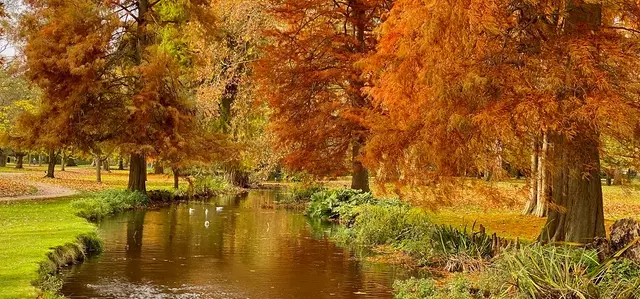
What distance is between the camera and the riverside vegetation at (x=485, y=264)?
9.84 m

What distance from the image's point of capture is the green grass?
34.6 feet

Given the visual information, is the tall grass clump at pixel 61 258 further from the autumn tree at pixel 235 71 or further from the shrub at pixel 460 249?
the autumn tree at pixel 235 71

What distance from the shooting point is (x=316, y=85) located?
82.4 feet

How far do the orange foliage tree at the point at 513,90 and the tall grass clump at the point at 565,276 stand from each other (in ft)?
6.69

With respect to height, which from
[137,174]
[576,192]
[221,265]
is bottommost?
[221,265]

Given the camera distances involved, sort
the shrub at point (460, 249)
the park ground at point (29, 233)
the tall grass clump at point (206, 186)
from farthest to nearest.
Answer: the tall grass clump at point (206, 186) < the shrub at point (460, 249) < the park ground at point (29, 233)

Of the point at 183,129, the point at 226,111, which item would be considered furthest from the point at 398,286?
the point at 226,111

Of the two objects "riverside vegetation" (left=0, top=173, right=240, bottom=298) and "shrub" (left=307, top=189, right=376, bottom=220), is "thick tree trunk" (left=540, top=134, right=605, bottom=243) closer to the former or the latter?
"riverside vegetation" (left=0, top=173, right=240, bottom=298)

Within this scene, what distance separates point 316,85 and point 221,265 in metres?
11.4

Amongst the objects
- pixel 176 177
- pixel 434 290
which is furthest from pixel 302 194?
pixel 434 290

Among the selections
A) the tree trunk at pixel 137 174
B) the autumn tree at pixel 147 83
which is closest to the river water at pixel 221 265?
the autumn tree at pixel 147 83

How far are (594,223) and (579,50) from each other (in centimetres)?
430

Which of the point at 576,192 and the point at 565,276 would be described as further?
the point at 576,192

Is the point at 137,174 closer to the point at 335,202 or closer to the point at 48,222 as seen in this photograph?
the point at 335,202
